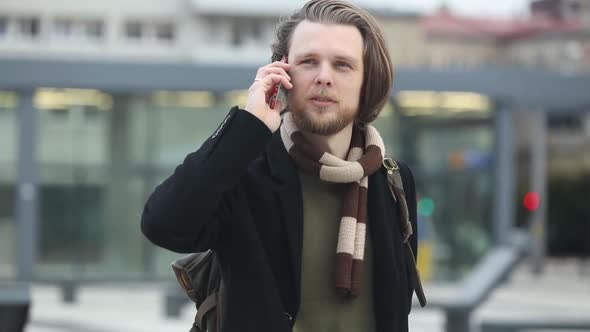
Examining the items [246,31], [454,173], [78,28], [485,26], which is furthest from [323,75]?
[485,26]

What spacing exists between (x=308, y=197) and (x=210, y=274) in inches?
10.8

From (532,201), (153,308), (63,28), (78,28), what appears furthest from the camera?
(78,28)

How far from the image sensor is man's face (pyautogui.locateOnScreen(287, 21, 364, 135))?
258 centimetres

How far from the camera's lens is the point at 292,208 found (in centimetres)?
256

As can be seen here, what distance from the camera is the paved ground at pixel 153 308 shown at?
11.9 metres

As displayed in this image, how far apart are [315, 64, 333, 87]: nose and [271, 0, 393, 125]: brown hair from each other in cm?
11

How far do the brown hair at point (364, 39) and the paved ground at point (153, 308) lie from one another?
6.12 m

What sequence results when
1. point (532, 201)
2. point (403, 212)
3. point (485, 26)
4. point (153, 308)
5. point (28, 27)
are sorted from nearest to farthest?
point (403, 212)
point (153, 308)
point (532, 201)
point (28, 27)
point (485, 26)

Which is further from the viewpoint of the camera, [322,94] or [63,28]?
[63,28]

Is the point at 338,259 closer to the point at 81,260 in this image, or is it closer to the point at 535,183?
the point at 81,260

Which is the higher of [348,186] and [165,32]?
[348,186]

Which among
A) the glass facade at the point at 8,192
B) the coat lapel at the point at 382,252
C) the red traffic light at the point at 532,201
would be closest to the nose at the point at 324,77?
the coat lapel at the point at 382,252

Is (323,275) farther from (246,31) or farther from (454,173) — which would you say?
(246,31)

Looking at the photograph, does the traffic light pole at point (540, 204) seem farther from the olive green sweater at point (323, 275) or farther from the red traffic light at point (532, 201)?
the olive green sweater at point (323, 275)
